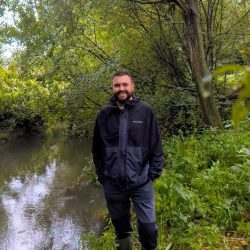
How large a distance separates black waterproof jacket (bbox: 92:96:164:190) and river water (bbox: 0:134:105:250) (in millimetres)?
2004

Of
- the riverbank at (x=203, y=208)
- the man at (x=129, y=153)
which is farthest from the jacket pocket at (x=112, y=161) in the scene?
the riverbank at (x=203, y=208)

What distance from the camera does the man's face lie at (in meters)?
3.18

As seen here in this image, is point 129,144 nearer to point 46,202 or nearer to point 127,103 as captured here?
point 127,103

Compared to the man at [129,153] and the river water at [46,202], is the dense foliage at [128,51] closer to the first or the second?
the river water at [46,202]

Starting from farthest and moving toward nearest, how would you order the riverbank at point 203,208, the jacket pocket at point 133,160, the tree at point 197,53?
the tree at point 197,53 → the riverbank at point 203,208 → the jacket pocket at point 133,160

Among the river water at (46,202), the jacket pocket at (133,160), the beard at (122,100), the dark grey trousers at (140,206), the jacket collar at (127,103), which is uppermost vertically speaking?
the beard at (122,100)

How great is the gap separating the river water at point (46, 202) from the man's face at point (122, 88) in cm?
240

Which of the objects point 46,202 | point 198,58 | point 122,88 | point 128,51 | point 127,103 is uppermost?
point 128,51

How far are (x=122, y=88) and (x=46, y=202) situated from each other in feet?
18.2

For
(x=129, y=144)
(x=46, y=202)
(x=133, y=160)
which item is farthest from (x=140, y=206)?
(x=46, y=202)

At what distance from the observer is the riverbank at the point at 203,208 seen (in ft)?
12.2

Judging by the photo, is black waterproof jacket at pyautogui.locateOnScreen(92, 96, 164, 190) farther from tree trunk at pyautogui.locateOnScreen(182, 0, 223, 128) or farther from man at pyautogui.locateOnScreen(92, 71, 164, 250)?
tree trunk at pyautogui.locateOnScreen(182, 0, 223, 128)

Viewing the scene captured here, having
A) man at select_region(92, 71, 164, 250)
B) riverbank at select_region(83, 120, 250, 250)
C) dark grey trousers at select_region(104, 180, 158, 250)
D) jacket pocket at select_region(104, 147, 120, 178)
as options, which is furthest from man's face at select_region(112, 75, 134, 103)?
riverbank at select_region(83, 120, 250, 250)

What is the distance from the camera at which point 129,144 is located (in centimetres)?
313
